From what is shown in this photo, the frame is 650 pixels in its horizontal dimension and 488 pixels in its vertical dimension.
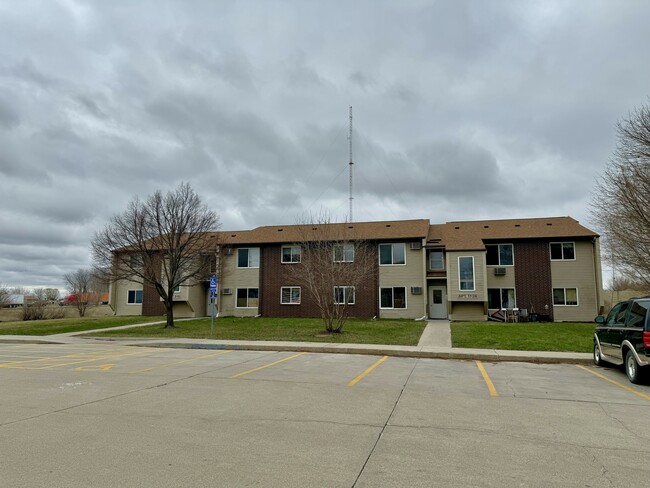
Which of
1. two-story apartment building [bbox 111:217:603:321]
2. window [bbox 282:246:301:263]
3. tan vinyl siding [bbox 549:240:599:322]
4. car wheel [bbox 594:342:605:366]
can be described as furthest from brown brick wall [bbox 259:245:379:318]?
car wheel [bbox 594:342:605:366]

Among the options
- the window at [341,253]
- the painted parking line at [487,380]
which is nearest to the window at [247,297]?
the window at [341,253]

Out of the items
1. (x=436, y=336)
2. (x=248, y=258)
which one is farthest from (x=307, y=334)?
(x=248, y=258)

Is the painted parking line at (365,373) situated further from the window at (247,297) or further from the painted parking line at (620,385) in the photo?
the window at (247,297)

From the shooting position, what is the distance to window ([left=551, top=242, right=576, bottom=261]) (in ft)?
101

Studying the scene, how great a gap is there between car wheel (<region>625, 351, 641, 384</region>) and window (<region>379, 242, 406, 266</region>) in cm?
2140

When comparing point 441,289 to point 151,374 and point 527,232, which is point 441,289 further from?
point 151,374

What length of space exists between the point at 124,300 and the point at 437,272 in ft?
80.5

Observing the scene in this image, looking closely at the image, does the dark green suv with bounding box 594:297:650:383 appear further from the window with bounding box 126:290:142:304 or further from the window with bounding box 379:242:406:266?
the window with bounding box 126:290:142:304

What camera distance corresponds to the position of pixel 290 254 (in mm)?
34625

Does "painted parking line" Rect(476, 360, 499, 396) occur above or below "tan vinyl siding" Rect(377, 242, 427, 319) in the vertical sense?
below

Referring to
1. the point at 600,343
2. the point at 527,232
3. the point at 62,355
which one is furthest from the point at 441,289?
the point at 62,355

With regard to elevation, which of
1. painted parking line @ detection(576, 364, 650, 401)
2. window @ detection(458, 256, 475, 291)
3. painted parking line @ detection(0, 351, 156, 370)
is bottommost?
painted parking line @ detection(576, 364, 650, 401)

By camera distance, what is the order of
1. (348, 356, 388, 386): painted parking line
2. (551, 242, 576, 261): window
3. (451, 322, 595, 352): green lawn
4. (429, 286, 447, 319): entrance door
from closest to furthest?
(348, 356, 388, 386): painted parking line → (451, 322, 595, 352): green lawn → (551, 242, 576, 261): window → (429, 286, 447, 319): entrance door

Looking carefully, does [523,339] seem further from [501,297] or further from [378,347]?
[501,297]
